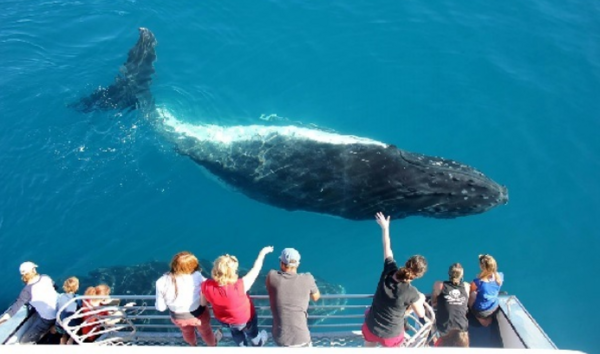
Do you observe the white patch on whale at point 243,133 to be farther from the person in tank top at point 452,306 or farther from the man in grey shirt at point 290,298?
the man in grey shirt at point 290,298

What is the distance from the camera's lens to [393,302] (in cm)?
677

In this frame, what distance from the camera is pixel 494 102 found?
52.2ft

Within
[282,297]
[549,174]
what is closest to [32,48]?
[282,297]

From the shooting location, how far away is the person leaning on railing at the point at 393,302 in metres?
6.59

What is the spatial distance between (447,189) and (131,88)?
403 inches

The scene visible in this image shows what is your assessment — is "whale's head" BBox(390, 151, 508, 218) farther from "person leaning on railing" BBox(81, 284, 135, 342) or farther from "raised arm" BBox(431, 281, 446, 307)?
"person leaning on railing" BBox(81, 284, 135, 342)

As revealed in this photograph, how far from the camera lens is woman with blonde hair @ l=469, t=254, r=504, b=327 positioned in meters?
7.90

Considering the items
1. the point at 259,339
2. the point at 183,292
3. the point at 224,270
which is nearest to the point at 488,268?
the point at 259,339

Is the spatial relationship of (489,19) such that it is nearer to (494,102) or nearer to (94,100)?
(494,102)

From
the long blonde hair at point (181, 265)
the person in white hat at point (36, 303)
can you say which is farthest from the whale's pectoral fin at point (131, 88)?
the long blonde hair at point (181, 265)

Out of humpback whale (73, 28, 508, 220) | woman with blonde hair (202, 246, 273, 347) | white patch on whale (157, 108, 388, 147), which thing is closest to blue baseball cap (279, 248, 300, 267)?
woman with blonde hair (202, 246, 273, 347)

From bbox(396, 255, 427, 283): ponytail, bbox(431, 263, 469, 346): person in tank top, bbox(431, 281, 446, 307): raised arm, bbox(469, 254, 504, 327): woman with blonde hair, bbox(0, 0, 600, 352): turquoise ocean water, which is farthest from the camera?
bbox(0, 0, 600, 352): turquoise ocean water

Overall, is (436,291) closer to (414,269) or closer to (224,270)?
(414,269)

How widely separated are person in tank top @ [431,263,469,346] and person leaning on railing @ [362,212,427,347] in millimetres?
887
